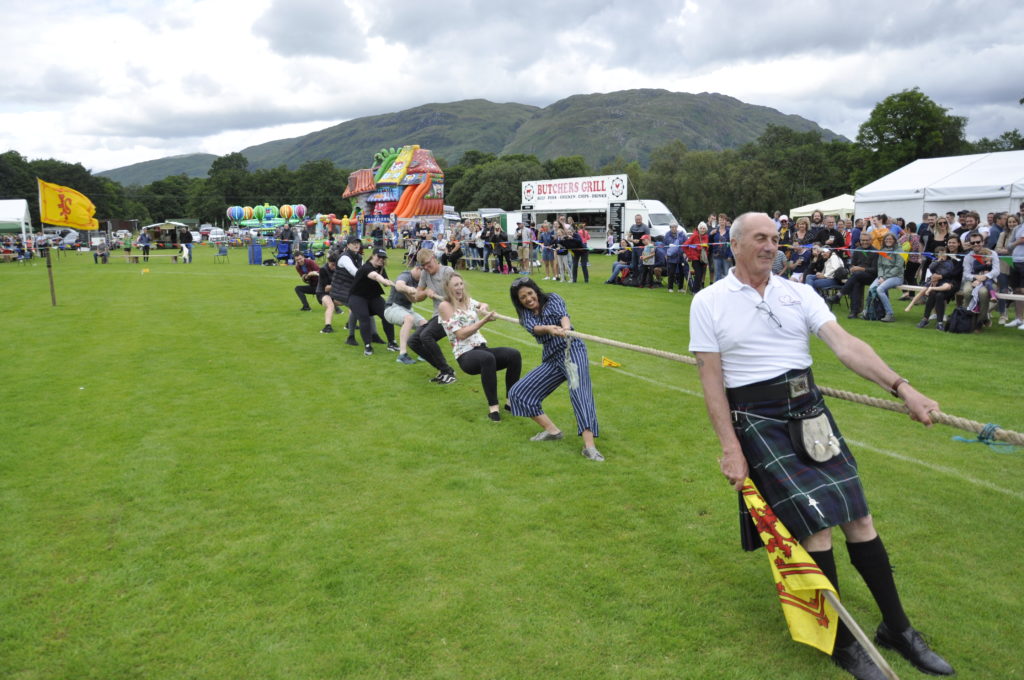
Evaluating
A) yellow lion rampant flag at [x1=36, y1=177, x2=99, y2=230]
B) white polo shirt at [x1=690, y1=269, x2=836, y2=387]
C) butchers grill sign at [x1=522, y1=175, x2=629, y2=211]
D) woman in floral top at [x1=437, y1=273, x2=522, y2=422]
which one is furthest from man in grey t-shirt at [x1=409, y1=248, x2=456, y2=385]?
butchers grill sign at [x1=522, y1=175, x2=629, y2=211]

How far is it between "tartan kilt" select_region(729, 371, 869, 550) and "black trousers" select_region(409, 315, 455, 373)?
233 inches

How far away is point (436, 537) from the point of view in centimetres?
457

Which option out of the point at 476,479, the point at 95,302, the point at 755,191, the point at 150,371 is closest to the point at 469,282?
the point at 95,302

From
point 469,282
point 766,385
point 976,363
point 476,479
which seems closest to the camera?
point 766,385

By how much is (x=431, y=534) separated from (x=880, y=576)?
2.72 metres

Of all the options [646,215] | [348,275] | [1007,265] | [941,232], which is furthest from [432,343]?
[646,215]

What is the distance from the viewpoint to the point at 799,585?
306cm

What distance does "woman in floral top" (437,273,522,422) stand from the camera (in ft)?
24.1

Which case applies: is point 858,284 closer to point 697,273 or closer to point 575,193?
point 697,273

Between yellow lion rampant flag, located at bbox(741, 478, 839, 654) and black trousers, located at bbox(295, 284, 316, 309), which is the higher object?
black trousers, located at bbox(295, 284, 316, 309)

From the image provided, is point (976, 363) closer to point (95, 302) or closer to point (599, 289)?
point (599, 289)

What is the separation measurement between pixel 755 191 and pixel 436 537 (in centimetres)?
6164

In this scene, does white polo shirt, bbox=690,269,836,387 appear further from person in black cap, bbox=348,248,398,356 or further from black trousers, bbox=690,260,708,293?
black trousers, bbox=690,260,708,293

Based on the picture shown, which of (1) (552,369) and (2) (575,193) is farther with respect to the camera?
(2) (575,193)
